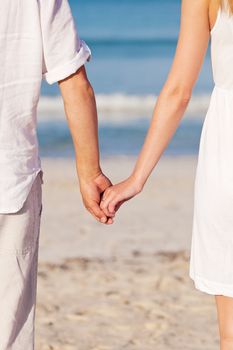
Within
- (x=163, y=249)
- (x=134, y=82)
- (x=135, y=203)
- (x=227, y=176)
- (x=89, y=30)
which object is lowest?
(x=89, y=30)

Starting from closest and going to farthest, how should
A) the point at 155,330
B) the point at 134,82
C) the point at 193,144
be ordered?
the point at 155,330 < the point at 193,144 < the point at 134,82

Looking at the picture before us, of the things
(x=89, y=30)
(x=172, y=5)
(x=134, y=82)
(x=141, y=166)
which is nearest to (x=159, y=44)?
(x=89, y=30)

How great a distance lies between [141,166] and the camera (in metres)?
3.49


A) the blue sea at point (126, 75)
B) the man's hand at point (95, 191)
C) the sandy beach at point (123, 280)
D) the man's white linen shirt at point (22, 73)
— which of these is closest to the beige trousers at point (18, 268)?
the man's white linen shirt at point (22, 73)

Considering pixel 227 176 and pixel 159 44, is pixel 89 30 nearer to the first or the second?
pixel 159 44

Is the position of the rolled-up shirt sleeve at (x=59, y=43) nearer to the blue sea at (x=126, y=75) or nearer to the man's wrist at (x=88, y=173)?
the man's wrist at (x=88, y=173)

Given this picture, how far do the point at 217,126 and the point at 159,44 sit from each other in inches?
995

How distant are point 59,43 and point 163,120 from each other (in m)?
0.44

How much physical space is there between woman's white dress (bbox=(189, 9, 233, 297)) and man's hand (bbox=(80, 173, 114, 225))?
0.56 m

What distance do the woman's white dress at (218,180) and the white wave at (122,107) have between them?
41.9 ft

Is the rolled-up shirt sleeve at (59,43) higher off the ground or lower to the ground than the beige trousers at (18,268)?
higher

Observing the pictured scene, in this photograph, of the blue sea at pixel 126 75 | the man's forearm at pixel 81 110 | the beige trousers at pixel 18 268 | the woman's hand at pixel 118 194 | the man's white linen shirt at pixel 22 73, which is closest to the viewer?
the man's white linen shirt at pixel 22 73

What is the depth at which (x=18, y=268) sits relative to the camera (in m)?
3.24

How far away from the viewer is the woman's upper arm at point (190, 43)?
126 inches
